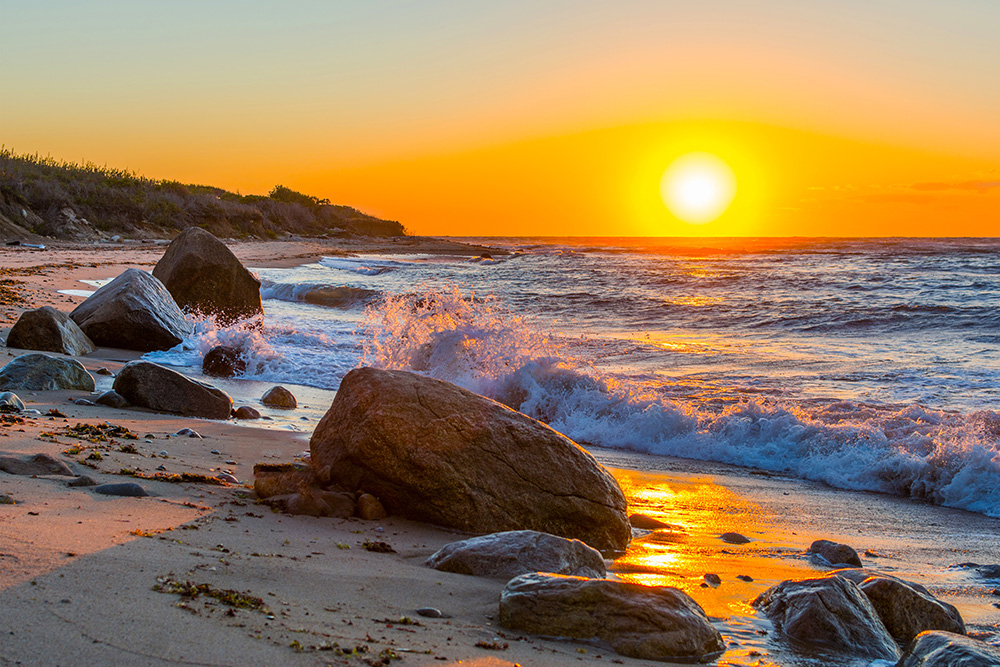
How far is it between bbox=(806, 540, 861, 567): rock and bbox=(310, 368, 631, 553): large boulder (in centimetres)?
103

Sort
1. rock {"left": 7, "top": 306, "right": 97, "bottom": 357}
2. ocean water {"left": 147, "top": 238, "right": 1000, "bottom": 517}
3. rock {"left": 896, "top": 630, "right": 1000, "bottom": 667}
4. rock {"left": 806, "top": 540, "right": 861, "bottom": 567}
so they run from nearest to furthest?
rock {"left": 896, "top": 630, "right": 1000, "bottom": 667}
rock {"left": 806, "top": 540, "right": 861, "bottom": 567}
ocean water {"left": 147, "top": 238, "right": 1000, "bottom": 517}
rock {"left": 7, "top": 306, "right": 97, "bottom": 357}

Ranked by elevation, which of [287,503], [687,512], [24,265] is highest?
[24,265]

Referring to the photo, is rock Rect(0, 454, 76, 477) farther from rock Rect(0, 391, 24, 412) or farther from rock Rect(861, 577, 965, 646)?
rock Rect(861, 577, 965, 646)

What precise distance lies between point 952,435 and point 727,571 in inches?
144

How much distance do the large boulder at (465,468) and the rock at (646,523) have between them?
0.38 meters

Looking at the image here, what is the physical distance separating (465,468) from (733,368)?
6758 mm

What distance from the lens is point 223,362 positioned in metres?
9.28

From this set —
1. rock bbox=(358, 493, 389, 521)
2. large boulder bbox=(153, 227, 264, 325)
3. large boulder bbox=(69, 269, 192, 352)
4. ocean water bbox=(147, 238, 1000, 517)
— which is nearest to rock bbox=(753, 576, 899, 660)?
rock bbox=(358, 493, 389, 521)

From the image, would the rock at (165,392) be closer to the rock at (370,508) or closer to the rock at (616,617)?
the rock at (370,508)

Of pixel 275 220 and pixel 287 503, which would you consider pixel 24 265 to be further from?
pixel 275 220

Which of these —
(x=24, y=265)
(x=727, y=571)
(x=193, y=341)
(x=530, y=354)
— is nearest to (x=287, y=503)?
(x=727, y=571)

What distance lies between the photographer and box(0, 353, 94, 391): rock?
601 centimetres

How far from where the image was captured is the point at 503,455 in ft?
14.1

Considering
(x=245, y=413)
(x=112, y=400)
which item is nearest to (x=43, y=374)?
(x=112, y=400)
